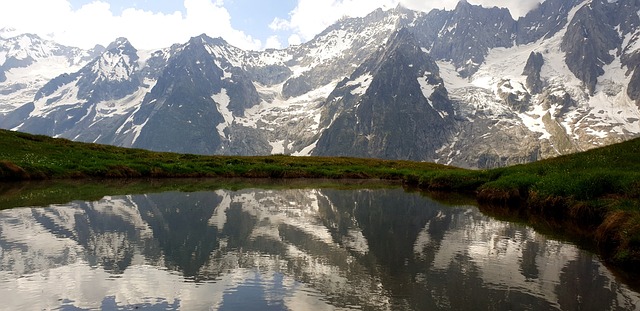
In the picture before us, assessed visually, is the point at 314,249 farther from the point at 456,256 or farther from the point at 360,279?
the point at 456,256

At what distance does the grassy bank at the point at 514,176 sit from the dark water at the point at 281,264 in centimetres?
299

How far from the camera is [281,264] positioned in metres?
16.5

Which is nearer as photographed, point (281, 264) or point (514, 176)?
point (281, 264)

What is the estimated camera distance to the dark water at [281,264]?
499 inches

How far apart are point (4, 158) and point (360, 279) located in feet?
158

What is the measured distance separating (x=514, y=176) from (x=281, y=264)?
Answer: 3125cm

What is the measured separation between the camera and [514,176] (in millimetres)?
41281

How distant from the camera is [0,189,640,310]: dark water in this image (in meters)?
12.7

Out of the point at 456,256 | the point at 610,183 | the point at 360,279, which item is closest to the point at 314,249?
the point at 360,279

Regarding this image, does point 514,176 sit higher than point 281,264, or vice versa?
point 514,176

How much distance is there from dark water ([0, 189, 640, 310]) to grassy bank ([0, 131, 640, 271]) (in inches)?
118

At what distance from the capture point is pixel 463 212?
32375 mm

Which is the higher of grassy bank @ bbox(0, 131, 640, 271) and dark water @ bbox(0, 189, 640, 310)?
grassy bank @ bbox(0, 131, 640, 271)

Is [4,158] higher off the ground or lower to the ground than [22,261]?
higher
